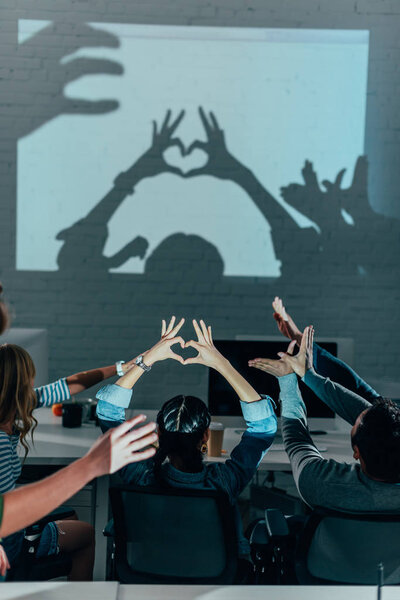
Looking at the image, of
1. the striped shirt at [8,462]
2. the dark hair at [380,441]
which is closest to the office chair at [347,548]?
the dark hair at [380,441]

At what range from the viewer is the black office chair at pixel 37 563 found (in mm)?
1759

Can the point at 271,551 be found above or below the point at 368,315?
below

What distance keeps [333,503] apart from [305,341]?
0.48 metres

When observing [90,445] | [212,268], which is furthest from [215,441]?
[212,268]

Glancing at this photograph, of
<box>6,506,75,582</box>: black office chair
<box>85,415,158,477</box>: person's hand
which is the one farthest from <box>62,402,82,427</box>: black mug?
<box>85,415,158,477</box>: person's hand

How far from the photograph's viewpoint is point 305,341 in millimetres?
1792

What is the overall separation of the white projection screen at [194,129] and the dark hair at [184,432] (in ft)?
8.34

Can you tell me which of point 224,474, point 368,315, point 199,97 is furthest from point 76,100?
point 224,474

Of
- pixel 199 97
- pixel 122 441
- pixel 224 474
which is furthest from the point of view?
pixel 199 97

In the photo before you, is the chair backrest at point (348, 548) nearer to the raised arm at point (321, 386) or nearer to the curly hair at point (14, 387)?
the raised arm at point (321, 386)

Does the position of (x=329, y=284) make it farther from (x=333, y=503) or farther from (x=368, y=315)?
(x=333, y=503)

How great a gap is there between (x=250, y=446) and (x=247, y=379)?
0.91 metres

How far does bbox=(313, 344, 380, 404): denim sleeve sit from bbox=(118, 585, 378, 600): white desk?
0.92 m

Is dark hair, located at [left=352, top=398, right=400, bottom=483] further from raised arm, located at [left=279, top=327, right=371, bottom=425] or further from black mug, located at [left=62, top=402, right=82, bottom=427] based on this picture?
black mug, located at [left=62, top=402, right=82, bottom=427]
